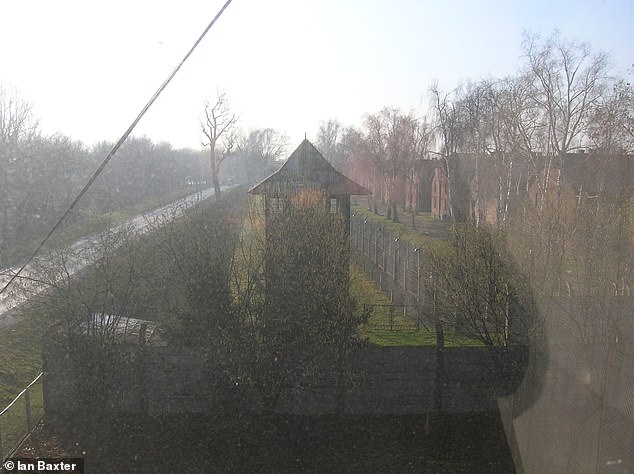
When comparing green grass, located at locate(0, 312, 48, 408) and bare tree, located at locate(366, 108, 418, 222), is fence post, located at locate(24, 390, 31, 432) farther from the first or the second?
bare tree, located at locate(366, 108, 418, 222)

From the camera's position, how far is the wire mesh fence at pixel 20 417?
5332mm

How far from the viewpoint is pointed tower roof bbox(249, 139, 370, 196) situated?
904 cm

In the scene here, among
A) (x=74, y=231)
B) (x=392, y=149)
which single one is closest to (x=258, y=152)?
(x=392, y=149)

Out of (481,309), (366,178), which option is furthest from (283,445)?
(366,178)

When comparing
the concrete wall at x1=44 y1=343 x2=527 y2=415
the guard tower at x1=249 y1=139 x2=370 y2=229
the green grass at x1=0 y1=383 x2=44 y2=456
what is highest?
the guard tower at x1=249 y1=139 x2=370 y2=229

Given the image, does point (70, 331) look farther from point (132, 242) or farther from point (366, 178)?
point (366, 178)

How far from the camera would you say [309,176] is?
9672 millimetres

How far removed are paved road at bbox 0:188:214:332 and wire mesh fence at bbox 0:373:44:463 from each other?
937 millimetres

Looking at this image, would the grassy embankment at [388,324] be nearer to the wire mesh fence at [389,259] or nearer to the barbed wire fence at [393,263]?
the barbed wire fence at [393,263]

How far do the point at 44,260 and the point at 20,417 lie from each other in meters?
1.51

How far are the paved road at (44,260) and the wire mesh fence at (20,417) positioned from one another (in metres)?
0.94

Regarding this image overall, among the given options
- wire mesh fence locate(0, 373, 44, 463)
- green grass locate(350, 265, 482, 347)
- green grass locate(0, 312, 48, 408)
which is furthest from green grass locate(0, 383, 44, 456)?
green grass locate(350, 265, 482, 347)

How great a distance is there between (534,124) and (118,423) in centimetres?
1197

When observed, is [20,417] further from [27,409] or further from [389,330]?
[389,330]
